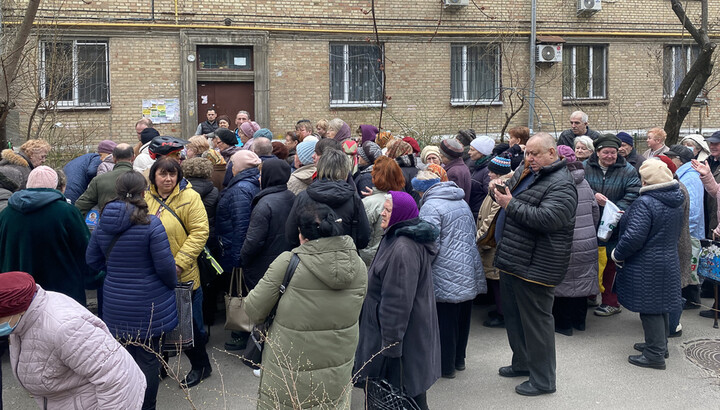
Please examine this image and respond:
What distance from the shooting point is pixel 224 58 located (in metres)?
16.7

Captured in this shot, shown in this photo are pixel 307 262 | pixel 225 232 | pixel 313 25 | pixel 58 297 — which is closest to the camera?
pixel 58 297

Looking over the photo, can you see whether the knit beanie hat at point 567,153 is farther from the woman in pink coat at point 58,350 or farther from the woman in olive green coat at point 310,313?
the woman in pink coat at point 58,350

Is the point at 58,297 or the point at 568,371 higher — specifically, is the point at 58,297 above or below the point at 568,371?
above

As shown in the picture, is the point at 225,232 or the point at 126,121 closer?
the point at 225,232

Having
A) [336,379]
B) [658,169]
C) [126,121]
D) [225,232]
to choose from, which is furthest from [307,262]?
[126,121]

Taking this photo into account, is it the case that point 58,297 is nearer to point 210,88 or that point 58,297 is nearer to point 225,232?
point 225,232

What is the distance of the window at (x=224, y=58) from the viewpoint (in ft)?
54.2

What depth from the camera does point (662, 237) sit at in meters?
6.18

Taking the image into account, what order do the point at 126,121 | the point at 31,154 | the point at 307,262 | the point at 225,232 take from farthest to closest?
the point at 126,121 → the point at 31,154 → the point at 225,232 → the point at 307,262

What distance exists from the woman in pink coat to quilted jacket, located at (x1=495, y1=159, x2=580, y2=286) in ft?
10.5

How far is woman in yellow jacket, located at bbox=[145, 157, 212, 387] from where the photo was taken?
18.3ft

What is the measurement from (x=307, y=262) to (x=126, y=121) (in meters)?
13.2

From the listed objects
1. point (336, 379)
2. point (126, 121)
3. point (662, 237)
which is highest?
point (126, 121)

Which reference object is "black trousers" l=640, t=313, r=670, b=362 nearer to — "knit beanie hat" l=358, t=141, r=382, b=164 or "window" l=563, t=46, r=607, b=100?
Answer: "knit beanie hat" l=358, t=141, r=382, b=164
